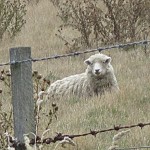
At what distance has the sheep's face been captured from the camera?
9008mm

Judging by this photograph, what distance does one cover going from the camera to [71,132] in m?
6.34

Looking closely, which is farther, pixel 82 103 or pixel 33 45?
pixel 33 45

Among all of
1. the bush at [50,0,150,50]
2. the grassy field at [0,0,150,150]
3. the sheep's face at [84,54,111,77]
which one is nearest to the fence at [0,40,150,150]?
the grassy field at [0,0,150,150]

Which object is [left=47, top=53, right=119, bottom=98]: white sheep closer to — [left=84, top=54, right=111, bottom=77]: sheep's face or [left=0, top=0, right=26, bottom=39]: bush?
[left=84, top=54, right=111, bottom=77]: sheep's face

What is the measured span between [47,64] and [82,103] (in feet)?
10.8

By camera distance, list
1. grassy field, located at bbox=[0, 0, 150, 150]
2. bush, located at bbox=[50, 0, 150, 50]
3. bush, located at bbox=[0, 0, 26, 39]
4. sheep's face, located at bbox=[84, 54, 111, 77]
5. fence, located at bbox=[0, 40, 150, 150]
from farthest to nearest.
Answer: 1. bush, located at bbox=[0, 0, 26, 39]
2. bush, located at bbox=[50, 0, 150, 50]
3. sheep's face, located at bbox=[84, 54, 111, 77]
4. grassy field, located at bbox=[0, 0, 150, 150]
5. fence, located at bbox=[0, 40, 150, 150]

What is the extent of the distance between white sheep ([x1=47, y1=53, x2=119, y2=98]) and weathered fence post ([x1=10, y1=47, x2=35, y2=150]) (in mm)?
4922

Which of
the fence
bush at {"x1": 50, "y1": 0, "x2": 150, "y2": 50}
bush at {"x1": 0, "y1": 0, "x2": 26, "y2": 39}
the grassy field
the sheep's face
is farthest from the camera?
bush at {"x1": 0, "y1": 0, "x2": 26, "y2": 39}

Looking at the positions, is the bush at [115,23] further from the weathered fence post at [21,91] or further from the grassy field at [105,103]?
the weathered fence post at [21,91]

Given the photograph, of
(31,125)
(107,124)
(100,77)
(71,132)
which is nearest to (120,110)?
(107,124)

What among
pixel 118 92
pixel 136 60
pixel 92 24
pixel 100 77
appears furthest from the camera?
pixel 92 24

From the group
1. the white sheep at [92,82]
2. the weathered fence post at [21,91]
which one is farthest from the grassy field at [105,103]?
the weathered fence post at [21,91]

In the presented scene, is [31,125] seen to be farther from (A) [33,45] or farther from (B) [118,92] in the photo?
(A) [33,45]

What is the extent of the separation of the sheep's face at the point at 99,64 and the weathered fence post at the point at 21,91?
5.02m
